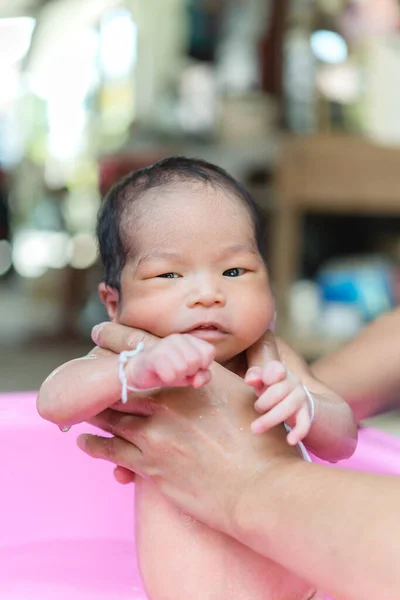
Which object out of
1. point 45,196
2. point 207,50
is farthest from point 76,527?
point 45,196

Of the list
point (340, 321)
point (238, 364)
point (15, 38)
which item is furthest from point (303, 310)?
point (15, 38)

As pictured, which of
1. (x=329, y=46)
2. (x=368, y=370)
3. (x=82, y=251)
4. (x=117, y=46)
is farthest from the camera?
(x=82, y=251)

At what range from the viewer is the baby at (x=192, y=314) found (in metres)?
0.72

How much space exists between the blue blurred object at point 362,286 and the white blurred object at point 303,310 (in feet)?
0.28

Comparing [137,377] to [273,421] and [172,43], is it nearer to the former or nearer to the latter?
[273,421]

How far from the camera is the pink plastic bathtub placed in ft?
3.53

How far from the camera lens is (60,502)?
3.77 feet

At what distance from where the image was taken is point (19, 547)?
113 cm

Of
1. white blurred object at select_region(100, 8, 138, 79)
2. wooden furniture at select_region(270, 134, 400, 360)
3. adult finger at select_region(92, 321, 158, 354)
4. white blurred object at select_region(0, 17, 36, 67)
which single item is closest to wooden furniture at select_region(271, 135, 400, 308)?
wooden furniture at select_region(270, 134, 400, 360)

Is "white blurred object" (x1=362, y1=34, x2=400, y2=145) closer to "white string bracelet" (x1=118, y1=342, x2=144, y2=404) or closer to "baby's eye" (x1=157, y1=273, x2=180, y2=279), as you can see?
"baby's eye" (x1=157, y1=273, x2=180, y2=279)

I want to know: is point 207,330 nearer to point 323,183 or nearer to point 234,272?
point 234,272

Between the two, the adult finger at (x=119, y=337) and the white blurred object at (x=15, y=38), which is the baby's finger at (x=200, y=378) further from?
→ the white blurred object at (x=15, y=38)

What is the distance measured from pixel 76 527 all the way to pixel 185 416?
21.3 inches

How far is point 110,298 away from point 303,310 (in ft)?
5.27
